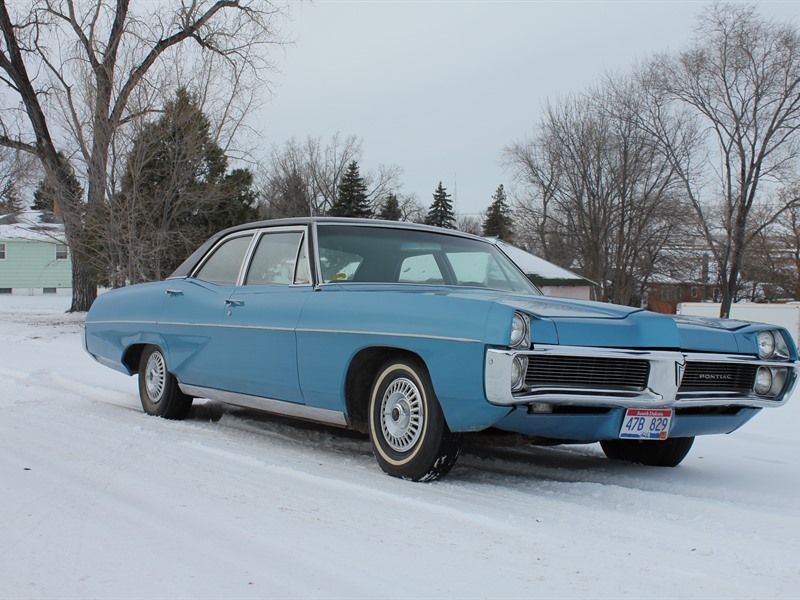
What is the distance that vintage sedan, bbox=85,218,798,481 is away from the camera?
13.0 ft

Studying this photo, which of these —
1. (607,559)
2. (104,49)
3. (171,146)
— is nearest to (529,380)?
(607,559)

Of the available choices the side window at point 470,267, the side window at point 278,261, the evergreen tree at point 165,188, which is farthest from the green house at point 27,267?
the side window at point 470,267

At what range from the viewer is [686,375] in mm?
4316

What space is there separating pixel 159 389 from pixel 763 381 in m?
4.69

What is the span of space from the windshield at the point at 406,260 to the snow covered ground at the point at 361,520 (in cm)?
121

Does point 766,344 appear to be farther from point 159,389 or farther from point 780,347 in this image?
point 159,389

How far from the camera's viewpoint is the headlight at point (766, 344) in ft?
15.4

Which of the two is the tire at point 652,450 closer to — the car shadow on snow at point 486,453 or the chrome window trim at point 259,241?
the car shadow on snow at point 486,453

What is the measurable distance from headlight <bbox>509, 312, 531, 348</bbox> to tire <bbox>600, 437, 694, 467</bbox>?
6.33 feet

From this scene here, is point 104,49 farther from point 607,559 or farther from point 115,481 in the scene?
point 607,559

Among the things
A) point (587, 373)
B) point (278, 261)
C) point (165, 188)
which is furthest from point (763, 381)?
point (165, 188)

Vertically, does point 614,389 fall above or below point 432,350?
below

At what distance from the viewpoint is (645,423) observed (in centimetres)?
414

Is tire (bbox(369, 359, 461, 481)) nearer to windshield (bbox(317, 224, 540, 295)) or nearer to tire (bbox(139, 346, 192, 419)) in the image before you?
windshield (bbox(317, 224, 540, 295))
